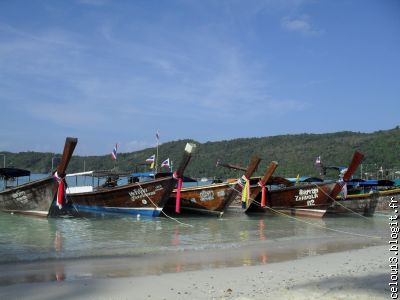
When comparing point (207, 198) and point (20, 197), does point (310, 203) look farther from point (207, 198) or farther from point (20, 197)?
point (20, 197)

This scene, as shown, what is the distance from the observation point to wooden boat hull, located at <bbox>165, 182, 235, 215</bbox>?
19.2 meters

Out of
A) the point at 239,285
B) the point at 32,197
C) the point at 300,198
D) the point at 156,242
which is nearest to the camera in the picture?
the point at 239,285

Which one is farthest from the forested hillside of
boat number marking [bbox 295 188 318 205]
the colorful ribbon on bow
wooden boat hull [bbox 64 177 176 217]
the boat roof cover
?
the colorful ribbon on bow

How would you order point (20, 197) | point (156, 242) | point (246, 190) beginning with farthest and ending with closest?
point (246, 190)
point (20, 197)
point (156, 242)

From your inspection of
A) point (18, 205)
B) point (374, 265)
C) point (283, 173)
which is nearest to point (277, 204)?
point (18, 205)

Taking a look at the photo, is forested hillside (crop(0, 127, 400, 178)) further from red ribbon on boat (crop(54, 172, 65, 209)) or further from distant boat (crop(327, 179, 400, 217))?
red ribbon on boat (crop(54, 172, 65, 209))

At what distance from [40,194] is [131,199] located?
3.47 m

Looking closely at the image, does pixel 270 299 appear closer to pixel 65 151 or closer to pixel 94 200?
pixel 65 151

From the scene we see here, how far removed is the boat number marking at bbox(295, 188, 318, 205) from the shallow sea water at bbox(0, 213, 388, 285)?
1.35 m

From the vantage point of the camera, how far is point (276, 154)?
6300 centimetres

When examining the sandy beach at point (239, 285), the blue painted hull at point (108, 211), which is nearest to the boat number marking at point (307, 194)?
the blue painted hull at point (108, 211)

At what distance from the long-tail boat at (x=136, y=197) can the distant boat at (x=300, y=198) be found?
13.3 feet

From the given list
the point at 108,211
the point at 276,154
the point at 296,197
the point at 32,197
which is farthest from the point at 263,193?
the point at 276,154

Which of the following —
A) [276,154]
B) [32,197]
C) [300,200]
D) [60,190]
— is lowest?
[300,200]
